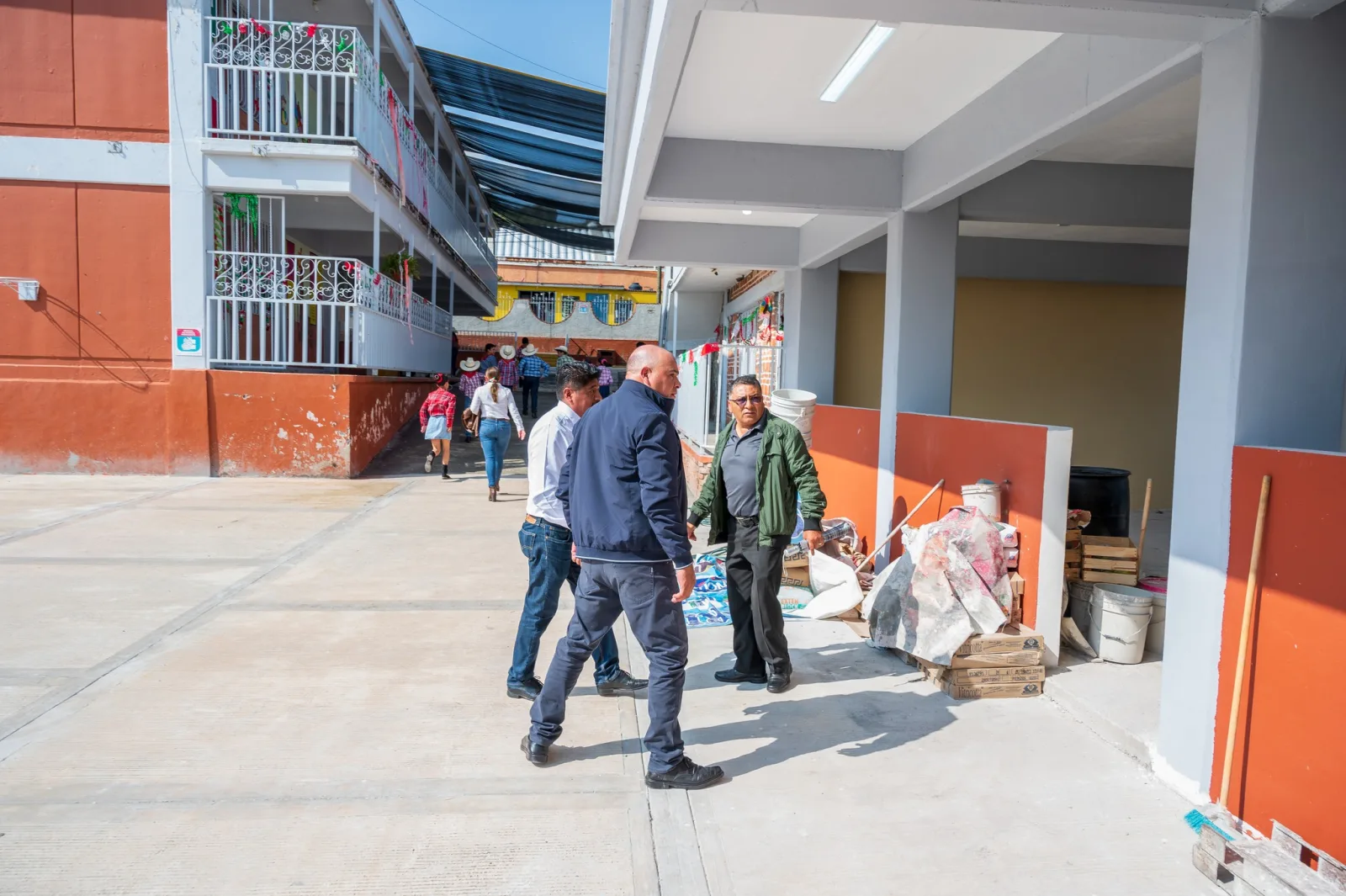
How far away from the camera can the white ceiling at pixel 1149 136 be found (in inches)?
225

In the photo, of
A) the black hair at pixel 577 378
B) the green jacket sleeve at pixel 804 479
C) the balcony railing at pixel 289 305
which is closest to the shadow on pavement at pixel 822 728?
the green jacket sleeve at pixel 804 479

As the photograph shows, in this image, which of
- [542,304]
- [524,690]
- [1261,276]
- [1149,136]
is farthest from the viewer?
[542,304]

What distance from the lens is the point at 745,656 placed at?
4.98 meters

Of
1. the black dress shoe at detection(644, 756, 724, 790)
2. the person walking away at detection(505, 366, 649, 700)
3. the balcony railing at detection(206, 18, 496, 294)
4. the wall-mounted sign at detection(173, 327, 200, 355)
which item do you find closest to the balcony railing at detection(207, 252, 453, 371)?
the wall-mounted sign at detection(173, 327, 200, 355)

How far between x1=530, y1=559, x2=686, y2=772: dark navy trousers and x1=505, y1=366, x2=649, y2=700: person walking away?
61cm

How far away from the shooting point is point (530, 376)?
19.5 metres

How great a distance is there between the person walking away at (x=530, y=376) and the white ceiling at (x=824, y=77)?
12581 millimetres

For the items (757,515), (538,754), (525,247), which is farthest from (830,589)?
(525,247)

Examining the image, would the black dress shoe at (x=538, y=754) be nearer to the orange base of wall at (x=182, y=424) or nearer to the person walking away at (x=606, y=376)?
the orange base of wall at (x=182, y=424)

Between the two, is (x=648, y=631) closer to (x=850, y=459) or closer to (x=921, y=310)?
(x=921, y=310)

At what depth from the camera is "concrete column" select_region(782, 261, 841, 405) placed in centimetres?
1088

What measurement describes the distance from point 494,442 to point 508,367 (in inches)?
323

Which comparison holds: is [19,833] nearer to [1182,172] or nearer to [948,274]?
[948,274]

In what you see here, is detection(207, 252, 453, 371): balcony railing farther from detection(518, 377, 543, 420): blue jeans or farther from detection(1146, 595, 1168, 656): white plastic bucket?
detection(1146, 595, 1168, 656): white plastic bucket
